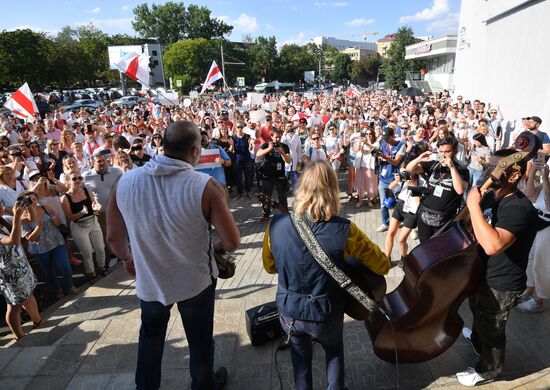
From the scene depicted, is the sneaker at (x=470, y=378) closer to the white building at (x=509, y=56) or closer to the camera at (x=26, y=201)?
the camera at (x=26, y=201)

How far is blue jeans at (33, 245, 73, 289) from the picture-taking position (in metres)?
4.86

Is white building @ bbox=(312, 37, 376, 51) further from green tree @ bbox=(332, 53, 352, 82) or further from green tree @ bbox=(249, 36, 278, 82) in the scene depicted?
green tree @ bbox=(249, 36, 278, 82)

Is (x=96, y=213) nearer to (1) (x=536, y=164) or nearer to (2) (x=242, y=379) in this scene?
(2) (x=242, y=379)

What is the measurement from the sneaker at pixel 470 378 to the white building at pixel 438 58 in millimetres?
38699

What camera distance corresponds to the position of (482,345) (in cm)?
264

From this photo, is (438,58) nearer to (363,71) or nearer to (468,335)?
(468,335)

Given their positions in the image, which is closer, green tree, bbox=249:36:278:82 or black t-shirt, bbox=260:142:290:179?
black t-shirt, bbox=260:142:290:179

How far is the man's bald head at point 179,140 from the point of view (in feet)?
6.69

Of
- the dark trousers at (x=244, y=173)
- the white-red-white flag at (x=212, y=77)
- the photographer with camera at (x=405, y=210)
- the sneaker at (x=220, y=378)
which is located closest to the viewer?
the sneaker at (x=220, y=378)

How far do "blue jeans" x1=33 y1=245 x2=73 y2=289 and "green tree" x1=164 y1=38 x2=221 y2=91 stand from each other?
61350mm

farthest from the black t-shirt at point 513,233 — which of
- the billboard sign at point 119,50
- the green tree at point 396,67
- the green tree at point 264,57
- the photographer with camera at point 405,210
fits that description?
the green tree at point 264,57

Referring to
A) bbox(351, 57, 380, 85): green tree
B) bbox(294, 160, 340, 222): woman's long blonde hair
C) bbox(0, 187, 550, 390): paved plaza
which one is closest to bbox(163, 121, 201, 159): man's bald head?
bbox(294, 160, 340, 222): woman's long blonde hair

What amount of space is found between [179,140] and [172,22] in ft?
304

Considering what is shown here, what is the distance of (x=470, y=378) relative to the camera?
2605 mm
